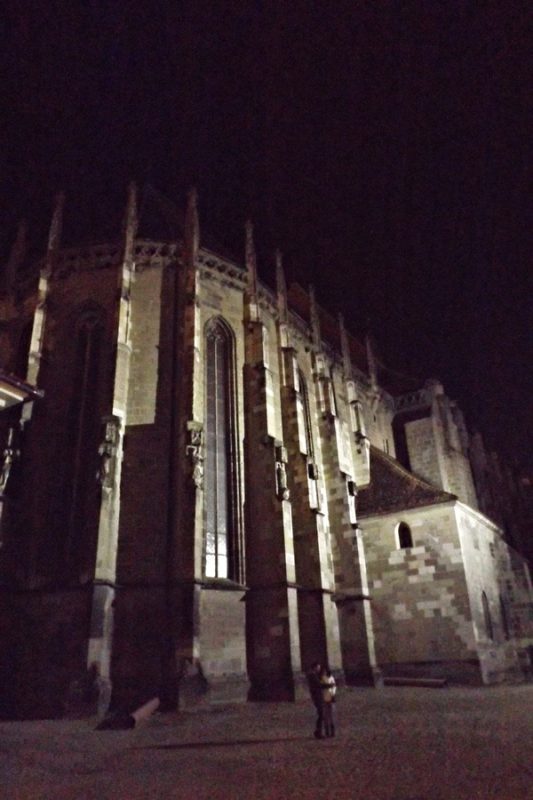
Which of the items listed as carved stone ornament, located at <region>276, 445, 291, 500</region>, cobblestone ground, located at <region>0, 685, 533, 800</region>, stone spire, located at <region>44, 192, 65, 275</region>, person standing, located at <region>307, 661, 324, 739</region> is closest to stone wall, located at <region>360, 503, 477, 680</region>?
carved stone ornament, located at <region>276, 445, 291, 500</region>

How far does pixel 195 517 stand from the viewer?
14.6 m

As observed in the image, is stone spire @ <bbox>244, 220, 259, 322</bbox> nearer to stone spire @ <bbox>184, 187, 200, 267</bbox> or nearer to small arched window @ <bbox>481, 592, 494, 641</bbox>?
stone spire @ <bbox>184, 187, 200, 267</bbox>

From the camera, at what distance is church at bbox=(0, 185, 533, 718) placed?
45.0ft

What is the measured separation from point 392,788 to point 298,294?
1004 inches

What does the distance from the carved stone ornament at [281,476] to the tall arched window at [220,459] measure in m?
1.42

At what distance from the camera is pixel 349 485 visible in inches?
832

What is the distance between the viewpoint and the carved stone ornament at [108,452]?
48.0ft

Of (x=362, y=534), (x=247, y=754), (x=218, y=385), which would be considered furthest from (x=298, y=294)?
(x=247, y=754)

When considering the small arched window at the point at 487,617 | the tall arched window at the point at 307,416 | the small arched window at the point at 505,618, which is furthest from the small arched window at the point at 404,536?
the small arched window at the point at 505,618

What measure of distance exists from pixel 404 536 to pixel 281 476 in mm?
7288

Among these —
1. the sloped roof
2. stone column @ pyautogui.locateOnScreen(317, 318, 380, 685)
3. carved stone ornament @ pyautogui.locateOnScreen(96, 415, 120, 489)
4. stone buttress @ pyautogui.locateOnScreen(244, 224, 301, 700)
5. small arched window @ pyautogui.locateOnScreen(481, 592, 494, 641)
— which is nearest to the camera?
carved stone ornament @ pyautogui.locateOnScreen(96, 415, 120, 489)

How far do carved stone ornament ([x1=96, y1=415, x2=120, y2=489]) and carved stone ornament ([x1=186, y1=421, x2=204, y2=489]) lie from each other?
2076 mm

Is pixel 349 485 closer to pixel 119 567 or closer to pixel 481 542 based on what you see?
pixel 481 542

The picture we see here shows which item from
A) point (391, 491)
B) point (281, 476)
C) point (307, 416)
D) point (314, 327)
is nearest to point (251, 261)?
point (314, 327)
